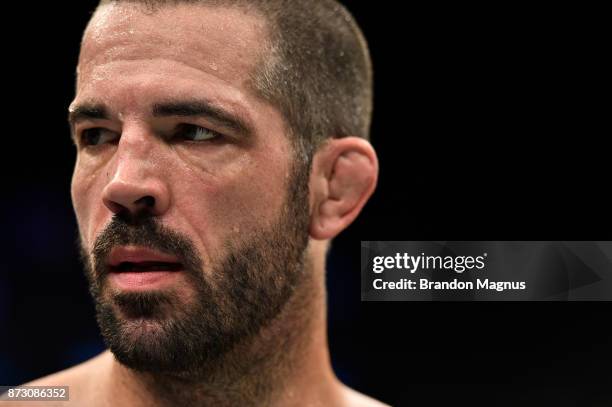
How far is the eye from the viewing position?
253 cm

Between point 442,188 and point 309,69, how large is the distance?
85 centimetres

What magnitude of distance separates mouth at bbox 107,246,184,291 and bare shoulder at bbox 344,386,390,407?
1.01m

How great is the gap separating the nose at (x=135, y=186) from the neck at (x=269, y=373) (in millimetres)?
537

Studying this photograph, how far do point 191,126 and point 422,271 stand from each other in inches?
44.6

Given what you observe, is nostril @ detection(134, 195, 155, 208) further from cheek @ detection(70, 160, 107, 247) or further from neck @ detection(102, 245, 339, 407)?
neck @ detection(102, 245, 339, 407)

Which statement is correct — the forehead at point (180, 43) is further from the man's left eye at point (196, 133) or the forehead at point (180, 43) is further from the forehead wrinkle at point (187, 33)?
the man's left eye at point (196, 133)

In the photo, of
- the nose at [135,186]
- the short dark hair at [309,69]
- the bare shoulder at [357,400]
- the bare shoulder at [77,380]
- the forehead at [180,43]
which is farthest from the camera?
the bare shoulder at [357,400]

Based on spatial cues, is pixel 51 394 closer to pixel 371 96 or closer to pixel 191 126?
pixel 191 126

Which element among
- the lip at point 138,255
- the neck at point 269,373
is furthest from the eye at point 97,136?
the neck at point 269,373

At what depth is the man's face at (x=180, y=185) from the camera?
238 centimetres

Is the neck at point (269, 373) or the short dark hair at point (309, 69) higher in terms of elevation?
the short dark hair at point (309, 69)

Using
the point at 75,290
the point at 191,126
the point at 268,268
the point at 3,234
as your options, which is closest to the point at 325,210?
the point at 268,268

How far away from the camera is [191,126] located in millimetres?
2461

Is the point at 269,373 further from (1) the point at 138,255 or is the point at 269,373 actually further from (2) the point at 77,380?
(2) the point at 77,380
